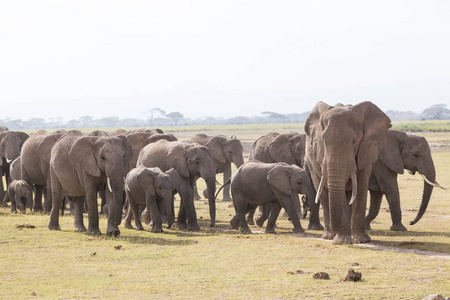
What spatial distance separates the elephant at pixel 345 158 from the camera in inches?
571

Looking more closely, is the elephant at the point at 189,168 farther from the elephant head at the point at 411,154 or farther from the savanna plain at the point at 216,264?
the elephant head at the point at 411,154

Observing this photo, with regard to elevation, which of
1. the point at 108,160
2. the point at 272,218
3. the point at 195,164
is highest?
the point at 108,160

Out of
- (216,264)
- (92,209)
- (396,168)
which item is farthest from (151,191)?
(396,168)

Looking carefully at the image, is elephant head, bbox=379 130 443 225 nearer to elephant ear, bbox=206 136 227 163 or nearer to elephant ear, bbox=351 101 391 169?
elephant ear, bbox=351 101 391 169

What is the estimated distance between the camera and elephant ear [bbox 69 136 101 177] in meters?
16.2

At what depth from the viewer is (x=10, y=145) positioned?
26875 millimetres

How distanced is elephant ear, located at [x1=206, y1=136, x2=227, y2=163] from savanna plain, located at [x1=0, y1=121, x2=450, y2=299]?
10855 millimetres

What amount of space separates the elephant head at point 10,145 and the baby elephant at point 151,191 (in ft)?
32.8

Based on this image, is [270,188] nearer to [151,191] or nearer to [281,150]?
[151,191]

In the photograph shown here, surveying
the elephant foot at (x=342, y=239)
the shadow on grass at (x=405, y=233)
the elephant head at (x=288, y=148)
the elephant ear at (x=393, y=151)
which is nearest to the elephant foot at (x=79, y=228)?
the elephant foot at (x=342, y=239)

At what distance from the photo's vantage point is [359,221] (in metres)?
15.3

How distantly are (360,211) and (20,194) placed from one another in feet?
35.4

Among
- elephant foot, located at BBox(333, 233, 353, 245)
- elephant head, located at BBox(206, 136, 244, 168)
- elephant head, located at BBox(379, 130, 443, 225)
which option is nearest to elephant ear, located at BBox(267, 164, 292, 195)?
elephant head, located at BBox(379, 130, 443, 225)

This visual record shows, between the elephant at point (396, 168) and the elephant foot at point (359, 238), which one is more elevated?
the elephant at point (396, 168)
